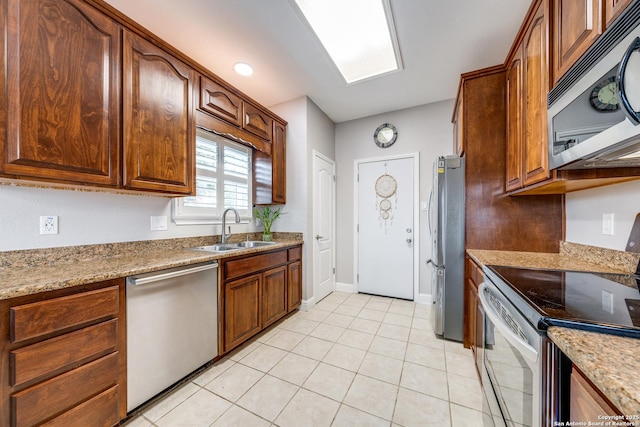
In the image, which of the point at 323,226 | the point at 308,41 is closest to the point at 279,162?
the point at 323,226

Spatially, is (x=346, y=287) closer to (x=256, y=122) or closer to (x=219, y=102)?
(x=256, y=122)

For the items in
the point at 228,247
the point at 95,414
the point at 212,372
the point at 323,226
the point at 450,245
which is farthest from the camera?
the point at 323,226

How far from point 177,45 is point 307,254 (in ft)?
7.86

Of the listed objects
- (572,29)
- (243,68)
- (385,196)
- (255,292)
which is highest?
(243,68)

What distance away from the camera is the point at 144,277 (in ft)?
4.32

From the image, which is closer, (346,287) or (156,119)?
(156,119)

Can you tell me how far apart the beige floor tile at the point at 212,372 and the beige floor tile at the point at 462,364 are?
5.59 feet

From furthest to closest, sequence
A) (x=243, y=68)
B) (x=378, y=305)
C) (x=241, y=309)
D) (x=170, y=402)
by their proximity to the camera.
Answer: (x=378, y=305), (x=243, y=68), (x=241, y=309), (x=170, y=402)

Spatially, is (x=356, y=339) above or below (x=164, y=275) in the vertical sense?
below

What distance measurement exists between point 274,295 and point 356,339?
0.90 metres

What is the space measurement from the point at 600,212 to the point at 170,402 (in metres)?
2.87

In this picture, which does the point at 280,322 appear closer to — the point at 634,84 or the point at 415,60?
the point at 634,84

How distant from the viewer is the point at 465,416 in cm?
133

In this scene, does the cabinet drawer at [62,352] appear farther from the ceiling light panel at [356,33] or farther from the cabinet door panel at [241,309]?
the ceiling light panel at [356,33]
